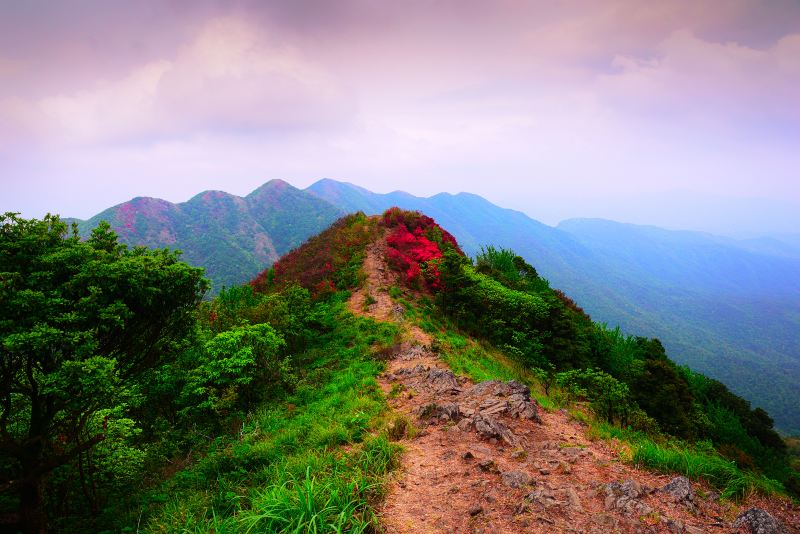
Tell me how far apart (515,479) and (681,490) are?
99.1 inches

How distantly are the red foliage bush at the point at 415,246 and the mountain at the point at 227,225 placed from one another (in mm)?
58349

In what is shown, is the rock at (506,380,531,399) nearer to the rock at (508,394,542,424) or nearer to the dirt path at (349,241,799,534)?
the dirt path at (349,241,799,534)

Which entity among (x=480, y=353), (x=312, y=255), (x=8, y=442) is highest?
(x=312, y=255)

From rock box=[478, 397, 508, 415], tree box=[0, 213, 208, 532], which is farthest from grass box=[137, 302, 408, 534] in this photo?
tree box=[0, 213, 208, 532]

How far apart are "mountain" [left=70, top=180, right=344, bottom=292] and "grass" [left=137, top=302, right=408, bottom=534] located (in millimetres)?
73926

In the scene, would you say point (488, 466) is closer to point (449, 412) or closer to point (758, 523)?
point (449, 412)

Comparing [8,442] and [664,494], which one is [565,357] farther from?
[8,442]

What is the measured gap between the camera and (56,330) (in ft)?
21.7

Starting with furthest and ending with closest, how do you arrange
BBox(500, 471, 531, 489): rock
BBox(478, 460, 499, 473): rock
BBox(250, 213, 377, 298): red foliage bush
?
BBox(250, 213, 377, 298): red foliage bush → BBox(478, 460, 499, 473): rock → BBox(500, 471, 531, 489): rock

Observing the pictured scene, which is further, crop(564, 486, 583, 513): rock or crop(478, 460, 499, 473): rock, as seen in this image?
crop(478, 460, 499, 473): rock

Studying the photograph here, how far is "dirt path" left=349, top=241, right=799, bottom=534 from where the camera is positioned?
17.1 ft

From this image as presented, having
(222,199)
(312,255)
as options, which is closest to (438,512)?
(312,255)

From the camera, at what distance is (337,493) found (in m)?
5.55

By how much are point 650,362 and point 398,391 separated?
21.0 meters
